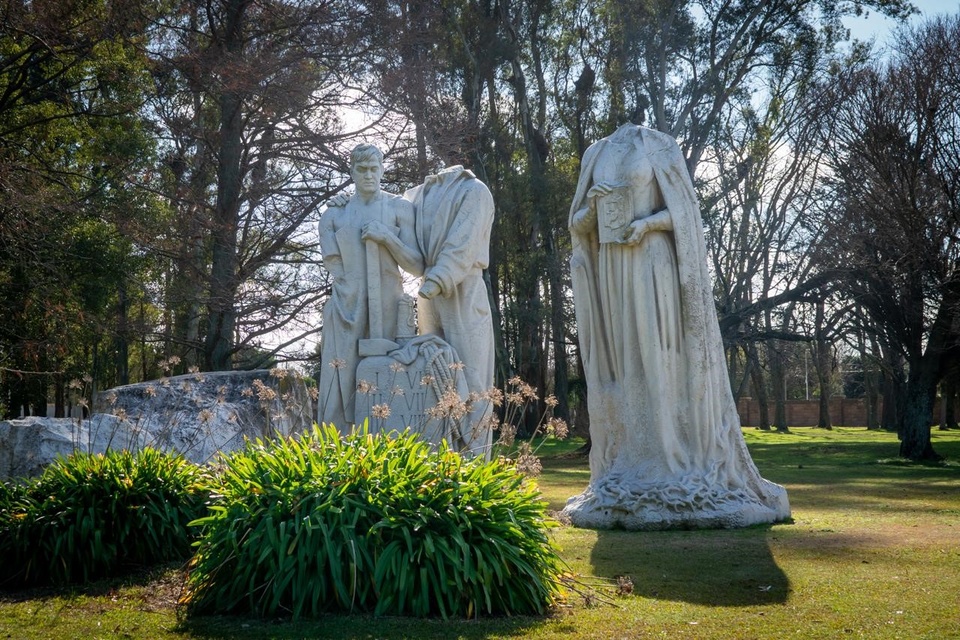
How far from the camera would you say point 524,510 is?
5.56 meters

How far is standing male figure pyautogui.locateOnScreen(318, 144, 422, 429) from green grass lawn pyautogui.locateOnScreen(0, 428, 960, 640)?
2382mm

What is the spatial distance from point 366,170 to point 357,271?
3.07 ft

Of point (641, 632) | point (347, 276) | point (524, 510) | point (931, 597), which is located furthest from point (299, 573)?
point (347, 276)

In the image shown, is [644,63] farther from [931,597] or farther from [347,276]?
[931,597]

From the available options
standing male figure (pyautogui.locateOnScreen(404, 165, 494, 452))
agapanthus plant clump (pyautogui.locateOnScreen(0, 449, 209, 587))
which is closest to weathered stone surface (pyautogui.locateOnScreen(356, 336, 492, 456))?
standing male figure (pyautogui.locateOnScreen(404, 165, 494, 452))

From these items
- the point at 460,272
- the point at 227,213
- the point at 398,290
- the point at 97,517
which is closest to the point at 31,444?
the point at 97,517

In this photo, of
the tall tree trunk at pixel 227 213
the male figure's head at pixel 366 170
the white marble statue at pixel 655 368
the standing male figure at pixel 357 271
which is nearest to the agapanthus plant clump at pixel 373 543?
the white marble statue at pixel 655 368

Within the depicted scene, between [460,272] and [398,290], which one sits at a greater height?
[460,272]

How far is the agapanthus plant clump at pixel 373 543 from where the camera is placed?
5105 mm

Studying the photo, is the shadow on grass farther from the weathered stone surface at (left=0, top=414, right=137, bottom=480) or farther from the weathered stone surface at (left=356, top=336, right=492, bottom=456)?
the weathered stone surface at (left=0, top=414, right=137, bottom=480)

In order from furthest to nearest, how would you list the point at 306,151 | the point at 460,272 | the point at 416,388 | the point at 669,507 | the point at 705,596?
the point at 306,151
the point at 460,272
the point at 416,388
the point at 669,507
the point at 705,596

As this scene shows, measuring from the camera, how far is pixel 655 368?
8617 mm

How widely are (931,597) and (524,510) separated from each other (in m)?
2.28

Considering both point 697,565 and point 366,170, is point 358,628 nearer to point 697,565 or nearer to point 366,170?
point 697,565
